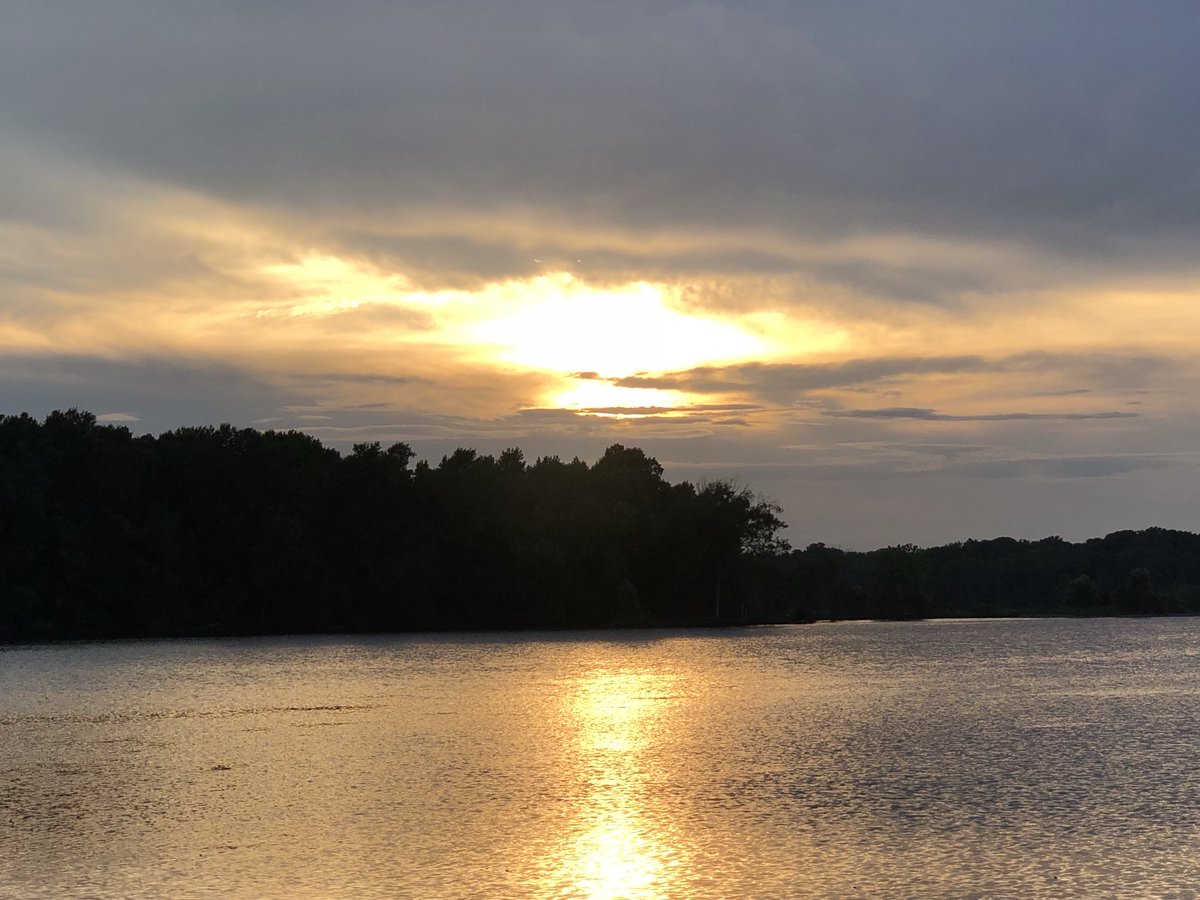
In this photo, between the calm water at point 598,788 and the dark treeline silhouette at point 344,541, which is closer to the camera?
the calm water at point 598,788

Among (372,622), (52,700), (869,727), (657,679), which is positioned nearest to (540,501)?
(372,622)

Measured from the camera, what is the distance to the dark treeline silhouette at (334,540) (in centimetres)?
8519

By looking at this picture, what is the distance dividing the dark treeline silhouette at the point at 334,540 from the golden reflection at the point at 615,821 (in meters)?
57.4

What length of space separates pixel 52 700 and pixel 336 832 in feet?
84.2

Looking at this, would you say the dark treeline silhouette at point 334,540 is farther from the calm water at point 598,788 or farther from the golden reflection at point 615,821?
the golden reflection at point 615,821

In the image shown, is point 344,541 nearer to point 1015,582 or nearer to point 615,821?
point 615,821

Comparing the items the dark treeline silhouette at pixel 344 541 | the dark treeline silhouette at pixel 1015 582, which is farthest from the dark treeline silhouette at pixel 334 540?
the dark treeline silhouette at pixel 1015 582

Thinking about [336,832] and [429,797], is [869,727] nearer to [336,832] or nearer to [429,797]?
[429,797]

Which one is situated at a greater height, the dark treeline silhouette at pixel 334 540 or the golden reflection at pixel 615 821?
the dark treeline silhouette at pixel 334 540

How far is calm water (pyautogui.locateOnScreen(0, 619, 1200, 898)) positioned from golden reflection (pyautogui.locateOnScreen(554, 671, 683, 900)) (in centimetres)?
8

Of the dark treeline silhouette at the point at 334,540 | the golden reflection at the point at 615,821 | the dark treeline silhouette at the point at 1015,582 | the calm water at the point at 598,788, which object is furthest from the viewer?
the dark treeline silhouette at the point at 1015,582

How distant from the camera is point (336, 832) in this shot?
18.8m

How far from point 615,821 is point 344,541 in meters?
84.8

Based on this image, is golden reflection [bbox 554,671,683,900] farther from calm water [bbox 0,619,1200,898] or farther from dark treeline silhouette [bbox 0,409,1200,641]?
dark treeline silhouette [bbox 0,409,1200,641]
